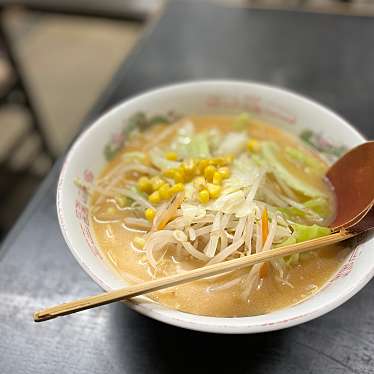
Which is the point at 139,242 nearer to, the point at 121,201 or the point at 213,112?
the point at 121,201

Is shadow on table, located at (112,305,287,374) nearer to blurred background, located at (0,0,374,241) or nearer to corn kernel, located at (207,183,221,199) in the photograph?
corn kernel, located at (207,183,221,199)

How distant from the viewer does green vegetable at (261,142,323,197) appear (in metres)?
1.11

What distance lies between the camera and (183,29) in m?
1.95

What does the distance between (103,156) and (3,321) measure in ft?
1.46

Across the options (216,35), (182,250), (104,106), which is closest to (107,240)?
(182,250)

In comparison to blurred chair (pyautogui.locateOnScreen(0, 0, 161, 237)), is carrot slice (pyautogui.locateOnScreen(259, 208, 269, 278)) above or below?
above

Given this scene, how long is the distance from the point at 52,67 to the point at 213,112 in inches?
99.3

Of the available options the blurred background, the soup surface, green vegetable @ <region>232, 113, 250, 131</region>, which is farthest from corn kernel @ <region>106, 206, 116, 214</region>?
the blurred background

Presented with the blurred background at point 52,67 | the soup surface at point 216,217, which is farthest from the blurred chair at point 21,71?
the soup surface at point 216,217

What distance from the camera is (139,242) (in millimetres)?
1005

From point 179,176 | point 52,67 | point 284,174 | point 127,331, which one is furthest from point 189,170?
point 52,67

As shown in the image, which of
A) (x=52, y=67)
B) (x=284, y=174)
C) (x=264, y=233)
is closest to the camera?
(x=264, y=233)

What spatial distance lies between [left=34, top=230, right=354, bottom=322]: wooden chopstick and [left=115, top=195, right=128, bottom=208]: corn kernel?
1.05 feet

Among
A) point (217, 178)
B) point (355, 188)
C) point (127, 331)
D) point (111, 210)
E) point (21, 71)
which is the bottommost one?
point (21, 71)
